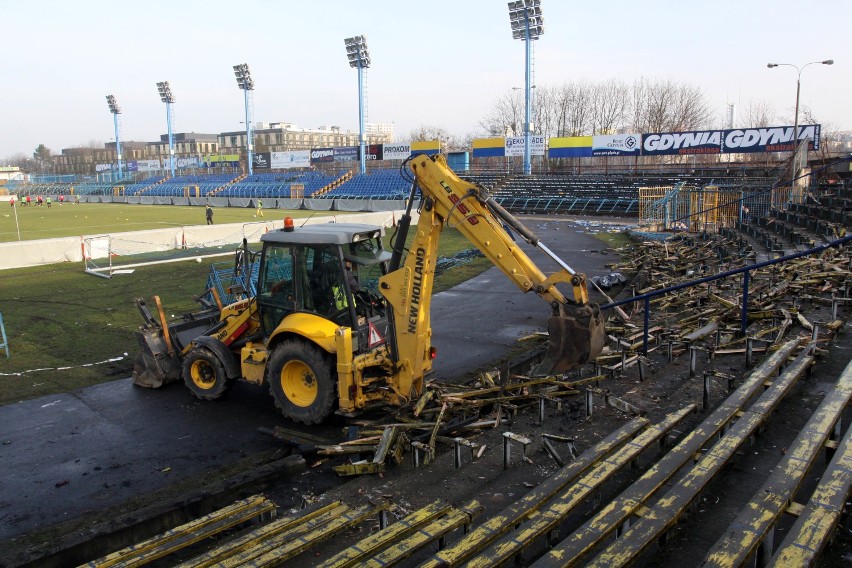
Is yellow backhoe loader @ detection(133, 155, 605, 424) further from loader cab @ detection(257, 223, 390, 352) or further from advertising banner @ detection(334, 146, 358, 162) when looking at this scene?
advertising banner @ detection(334, 146, 358, 162)

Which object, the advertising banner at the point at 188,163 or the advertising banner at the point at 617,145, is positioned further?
the advertising banner at the point at 188,163

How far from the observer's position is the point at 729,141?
39.7 m

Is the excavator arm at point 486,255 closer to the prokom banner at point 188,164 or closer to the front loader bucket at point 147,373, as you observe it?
the front loader bucket at point 147,373

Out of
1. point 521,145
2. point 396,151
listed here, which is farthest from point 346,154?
point 521,145

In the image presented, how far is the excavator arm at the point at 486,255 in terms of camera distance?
6.42m

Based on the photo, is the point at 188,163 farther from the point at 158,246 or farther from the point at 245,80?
the point at 158,246

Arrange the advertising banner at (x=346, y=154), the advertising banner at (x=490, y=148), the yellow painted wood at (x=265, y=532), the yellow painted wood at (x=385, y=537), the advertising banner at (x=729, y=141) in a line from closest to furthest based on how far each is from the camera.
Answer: the yellow painted wood at (x=385, y=537) → the yellow painted wood at (x=265, y=532) → the advertising banner at (x=729, y=141) → the advertising banner at (x=490, y=148) → the advertising banner at (x=346, y=154)

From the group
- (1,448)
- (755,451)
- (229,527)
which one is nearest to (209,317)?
(1,448)

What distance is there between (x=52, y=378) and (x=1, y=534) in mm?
4961

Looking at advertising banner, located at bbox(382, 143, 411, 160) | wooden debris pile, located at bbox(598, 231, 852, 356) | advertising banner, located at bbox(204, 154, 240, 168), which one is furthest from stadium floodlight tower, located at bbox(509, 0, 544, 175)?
advertising banner, located at bbox(204, 154, 240, 168)

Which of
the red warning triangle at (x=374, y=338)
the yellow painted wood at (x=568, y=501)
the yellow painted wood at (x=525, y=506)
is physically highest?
the red warning triangle at (x=374, y=338)

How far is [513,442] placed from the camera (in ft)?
20.2

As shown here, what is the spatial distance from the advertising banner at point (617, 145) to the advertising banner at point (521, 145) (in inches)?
167

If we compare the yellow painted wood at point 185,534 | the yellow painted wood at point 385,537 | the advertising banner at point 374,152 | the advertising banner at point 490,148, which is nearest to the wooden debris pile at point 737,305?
the yellow painted wood at point 385,537
